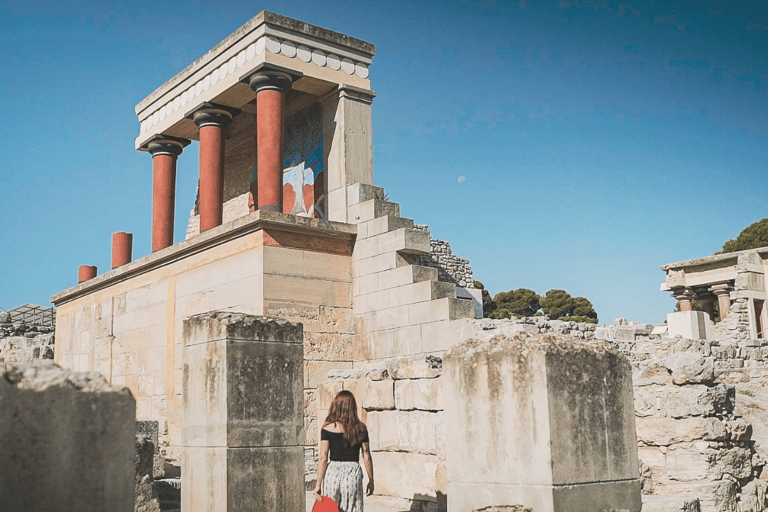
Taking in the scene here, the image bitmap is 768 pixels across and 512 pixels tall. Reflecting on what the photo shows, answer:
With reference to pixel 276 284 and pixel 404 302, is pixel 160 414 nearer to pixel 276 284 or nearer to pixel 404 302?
pixel 276 284

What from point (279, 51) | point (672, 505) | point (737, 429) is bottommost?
point (672, 505)

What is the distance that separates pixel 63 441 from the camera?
2451mm

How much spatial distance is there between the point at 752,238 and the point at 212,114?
34758mm

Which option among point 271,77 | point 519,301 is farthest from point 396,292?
point 519,301

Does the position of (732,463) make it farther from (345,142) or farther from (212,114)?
(212,114)

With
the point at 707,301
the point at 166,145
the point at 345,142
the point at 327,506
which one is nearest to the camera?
the point at 327,506

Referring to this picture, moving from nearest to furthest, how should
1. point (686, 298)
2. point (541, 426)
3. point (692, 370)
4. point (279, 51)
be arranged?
1. point (541, 426)
2. point (692, 370)
3. point (279, 51)
4. point (686, 298)

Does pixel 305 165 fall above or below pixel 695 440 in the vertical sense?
above

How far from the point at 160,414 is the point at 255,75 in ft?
19.4

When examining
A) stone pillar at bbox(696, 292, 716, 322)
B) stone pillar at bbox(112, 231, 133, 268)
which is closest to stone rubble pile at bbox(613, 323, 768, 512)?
stone pillar at bbox(112, 231, 133, 268)

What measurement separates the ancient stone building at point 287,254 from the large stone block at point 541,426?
3.31 m

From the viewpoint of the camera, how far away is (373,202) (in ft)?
41.9

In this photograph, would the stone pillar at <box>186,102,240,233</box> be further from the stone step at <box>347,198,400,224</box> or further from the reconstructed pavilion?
the reconstructed pavilion

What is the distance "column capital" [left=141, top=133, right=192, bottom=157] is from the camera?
17.0 metres
